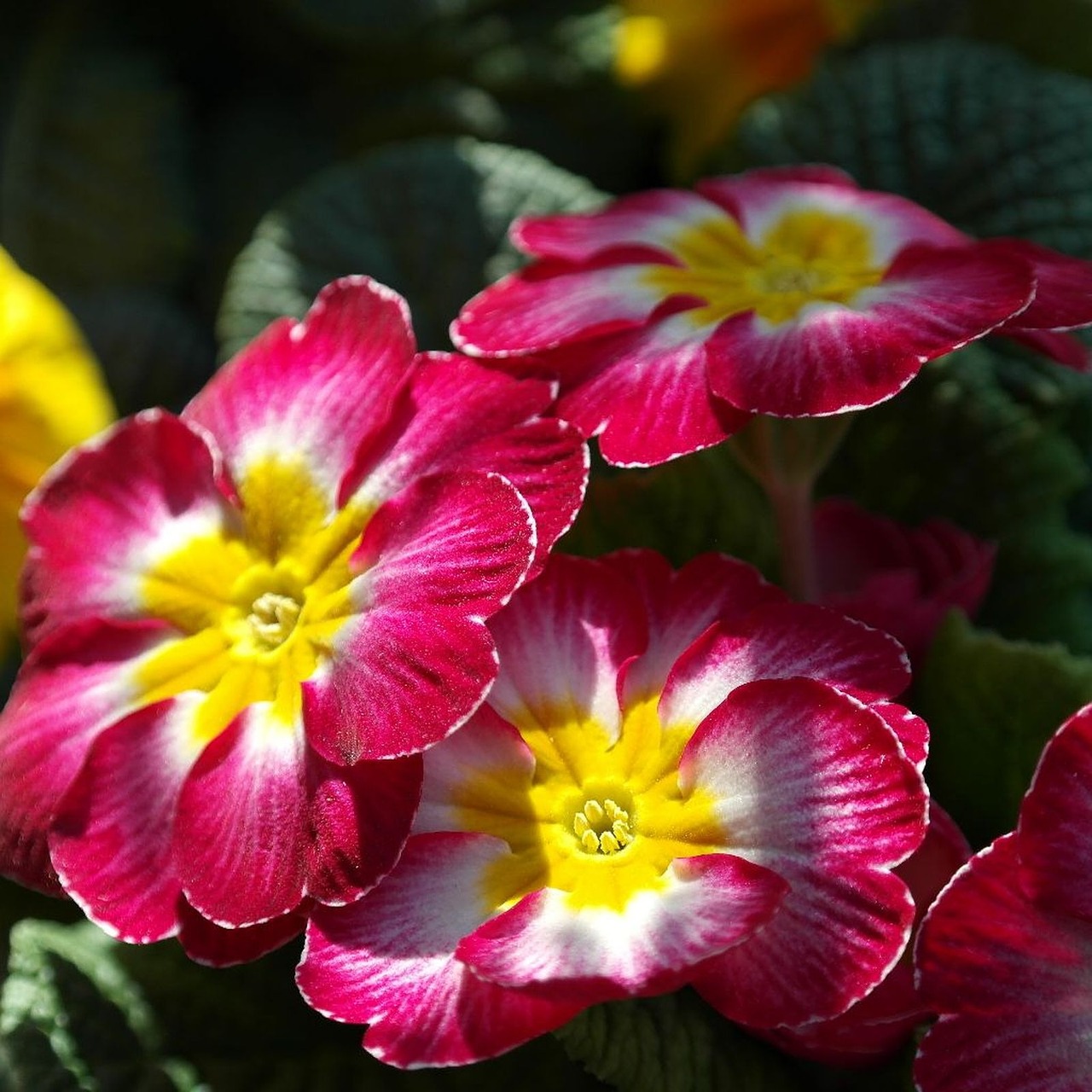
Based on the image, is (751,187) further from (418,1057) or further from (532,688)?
(418,1057)

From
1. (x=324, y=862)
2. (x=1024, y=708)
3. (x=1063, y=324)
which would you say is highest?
(x=1063, y=324)

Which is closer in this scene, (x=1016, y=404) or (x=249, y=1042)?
(x=249, y=1042)

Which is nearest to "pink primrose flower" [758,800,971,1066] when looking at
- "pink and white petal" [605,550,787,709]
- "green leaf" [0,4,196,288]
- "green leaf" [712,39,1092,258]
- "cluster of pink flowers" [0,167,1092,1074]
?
"cluster of pink flowers" [0,167,1092,1074]

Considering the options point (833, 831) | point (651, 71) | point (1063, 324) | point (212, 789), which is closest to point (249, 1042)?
point (212, 789)

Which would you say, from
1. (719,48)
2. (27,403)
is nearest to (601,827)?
(27,403)

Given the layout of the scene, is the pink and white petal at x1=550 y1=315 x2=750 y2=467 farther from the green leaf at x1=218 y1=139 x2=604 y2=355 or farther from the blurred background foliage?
the green leaf at x1=218 y1=139 x2=604 y2=355

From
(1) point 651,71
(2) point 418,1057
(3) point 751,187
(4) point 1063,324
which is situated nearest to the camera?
(2) point 418,1057

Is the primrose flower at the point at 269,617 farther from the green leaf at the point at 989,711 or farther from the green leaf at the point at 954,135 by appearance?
the green leaf at the point at 954,135
